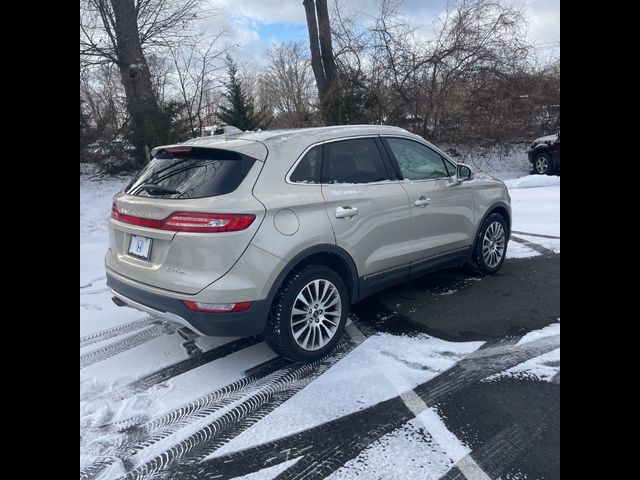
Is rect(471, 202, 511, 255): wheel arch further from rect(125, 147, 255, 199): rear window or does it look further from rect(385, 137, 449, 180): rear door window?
rect(125, 147, 255, 199): rear window

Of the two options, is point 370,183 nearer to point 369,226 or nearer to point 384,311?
point 369,226

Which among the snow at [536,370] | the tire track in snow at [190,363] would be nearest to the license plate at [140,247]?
the tire track in snow at [190,363]

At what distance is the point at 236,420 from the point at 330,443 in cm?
63

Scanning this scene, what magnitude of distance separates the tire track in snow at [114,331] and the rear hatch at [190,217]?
0.83 m

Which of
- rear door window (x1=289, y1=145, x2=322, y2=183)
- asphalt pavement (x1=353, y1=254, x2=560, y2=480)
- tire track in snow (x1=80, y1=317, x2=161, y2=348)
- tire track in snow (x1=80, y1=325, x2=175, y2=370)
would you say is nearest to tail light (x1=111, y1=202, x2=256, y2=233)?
A: rear door window (x1=289, y1=145, x2=322, y2=183)

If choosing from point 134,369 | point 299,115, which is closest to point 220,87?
point 299,115

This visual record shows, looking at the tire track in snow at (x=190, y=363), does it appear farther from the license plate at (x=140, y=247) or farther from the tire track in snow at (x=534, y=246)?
the tire track in snow at (x=534, y=246)

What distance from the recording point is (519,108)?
1694 centimetres

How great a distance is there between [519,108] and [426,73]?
3.97 m

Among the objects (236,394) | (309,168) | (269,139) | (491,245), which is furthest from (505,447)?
(491,245)

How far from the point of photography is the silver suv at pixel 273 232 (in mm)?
3068

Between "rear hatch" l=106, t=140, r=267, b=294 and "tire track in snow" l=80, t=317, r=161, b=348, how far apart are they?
0.83 metres

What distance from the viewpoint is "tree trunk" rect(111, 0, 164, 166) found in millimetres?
12336

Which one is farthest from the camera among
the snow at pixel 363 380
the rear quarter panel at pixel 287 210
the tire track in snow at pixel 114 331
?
the tire track in snow at pixel 114 331
